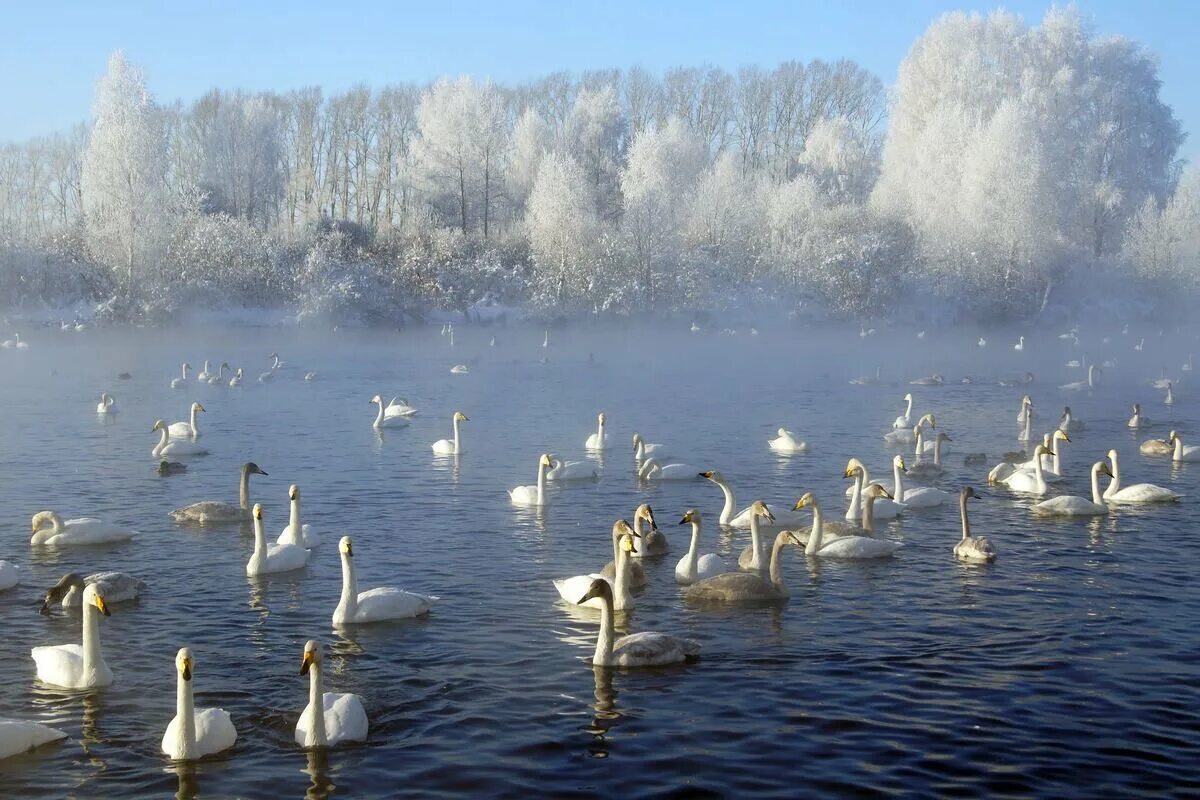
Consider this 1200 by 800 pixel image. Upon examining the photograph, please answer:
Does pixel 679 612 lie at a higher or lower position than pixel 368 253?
lower

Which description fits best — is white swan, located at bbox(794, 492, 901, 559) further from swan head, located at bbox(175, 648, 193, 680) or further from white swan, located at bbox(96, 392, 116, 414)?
white swan, located at bbox(96, 392, 116, 414)

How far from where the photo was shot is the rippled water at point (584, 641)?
9.63 m

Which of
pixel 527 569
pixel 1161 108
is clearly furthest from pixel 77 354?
pixel 1161 108

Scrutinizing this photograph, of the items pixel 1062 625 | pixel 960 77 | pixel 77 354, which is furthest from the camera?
pixel 960 77

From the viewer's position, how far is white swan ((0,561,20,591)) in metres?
14.3

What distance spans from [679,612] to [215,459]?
14.2 metres

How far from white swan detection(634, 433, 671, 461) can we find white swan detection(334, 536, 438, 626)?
11.2 meters

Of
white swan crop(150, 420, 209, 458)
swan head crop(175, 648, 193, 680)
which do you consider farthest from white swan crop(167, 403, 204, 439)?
swan head crop(175, 648, 193, 680)

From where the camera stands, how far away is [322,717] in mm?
9945

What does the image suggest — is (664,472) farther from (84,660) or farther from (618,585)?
(84,660)

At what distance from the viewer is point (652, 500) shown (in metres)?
20.7

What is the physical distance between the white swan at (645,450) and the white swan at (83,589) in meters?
11.7

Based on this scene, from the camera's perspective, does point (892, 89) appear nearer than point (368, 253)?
No

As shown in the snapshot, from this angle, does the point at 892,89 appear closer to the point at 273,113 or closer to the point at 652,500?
the point at 273,113
